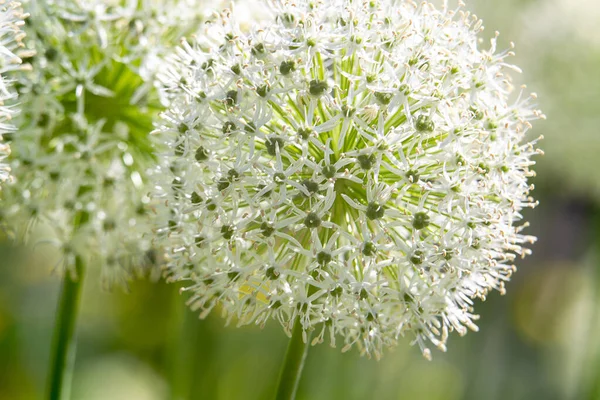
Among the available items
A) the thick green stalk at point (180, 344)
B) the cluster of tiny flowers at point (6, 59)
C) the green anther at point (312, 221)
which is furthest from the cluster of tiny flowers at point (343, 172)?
the thick green stalk at point (180, 344)

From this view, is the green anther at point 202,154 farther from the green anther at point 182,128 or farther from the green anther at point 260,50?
the green anther at point 260,50

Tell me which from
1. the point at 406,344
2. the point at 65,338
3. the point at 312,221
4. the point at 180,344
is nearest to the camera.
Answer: the point at 312,221

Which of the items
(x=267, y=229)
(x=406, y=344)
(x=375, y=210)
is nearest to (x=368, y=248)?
(x=375, y=210)

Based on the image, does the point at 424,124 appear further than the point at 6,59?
No

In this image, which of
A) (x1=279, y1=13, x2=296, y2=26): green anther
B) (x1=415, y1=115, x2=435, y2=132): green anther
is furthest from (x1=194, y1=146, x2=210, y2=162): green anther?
(x1=415, y1=115, x2=435, y2=132): green anther

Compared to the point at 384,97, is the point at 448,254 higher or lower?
lower

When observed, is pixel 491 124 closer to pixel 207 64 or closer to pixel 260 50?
pixel 260 50

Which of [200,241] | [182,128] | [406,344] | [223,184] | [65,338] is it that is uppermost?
[182,128]
